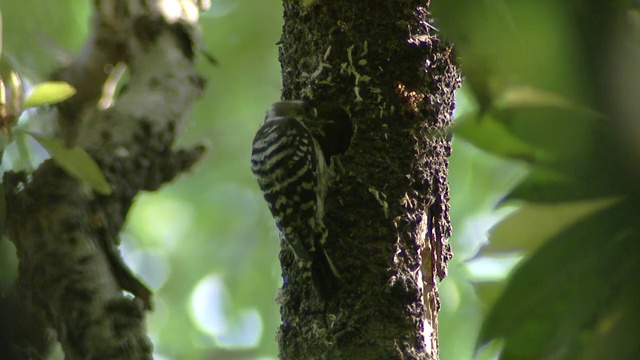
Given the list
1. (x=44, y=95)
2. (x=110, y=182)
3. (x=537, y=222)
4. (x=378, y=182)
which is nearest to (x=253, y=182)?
Result: (x=110, y=182)

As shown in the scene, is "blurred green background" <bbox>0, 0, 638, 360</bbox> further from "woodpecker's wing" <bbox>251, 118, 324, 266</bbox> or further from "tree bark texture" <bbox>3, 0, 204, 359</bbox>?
"woodpecker's wing" <bbox>251, 118, 324, 266</bbox>

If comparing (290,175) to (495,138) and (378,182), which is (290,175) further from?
(495,138)

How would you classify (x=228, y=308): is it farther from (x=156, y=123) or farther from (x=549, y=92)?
(x=549, y=92)

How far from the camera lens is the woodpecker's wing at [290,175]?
2.56 meters

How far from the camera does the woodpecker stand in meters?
2.39

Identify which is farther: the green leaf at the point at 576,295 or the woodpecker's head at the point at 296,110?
the woodpecker's head at the point at 296,110

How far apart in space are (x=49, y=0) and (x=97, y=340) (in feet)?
9.77

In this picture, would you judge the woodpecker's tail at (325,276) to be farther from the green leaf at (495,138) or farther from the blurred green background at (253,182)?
the green leaf at (495,138)

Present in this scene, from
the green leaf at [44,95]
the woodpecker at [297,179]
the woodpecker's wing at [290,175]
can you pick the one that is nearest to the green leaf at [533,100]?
the green leaf at [44,95]

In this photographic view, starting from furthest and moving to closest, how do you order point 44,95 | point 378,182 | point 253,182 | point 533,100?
point 253,182, point 378,182, point 44,95, point 533,100

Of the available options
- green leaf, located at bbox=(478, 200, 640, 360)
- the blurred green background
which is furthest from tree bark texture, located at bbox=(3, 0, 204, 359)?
green leaf, located at bbox=(478, 200, 640, 360)

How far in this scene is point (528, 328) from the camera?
592mm

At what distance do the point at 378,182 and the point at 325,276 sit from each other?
0.38 meters

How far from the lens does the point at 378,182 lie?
244cm
